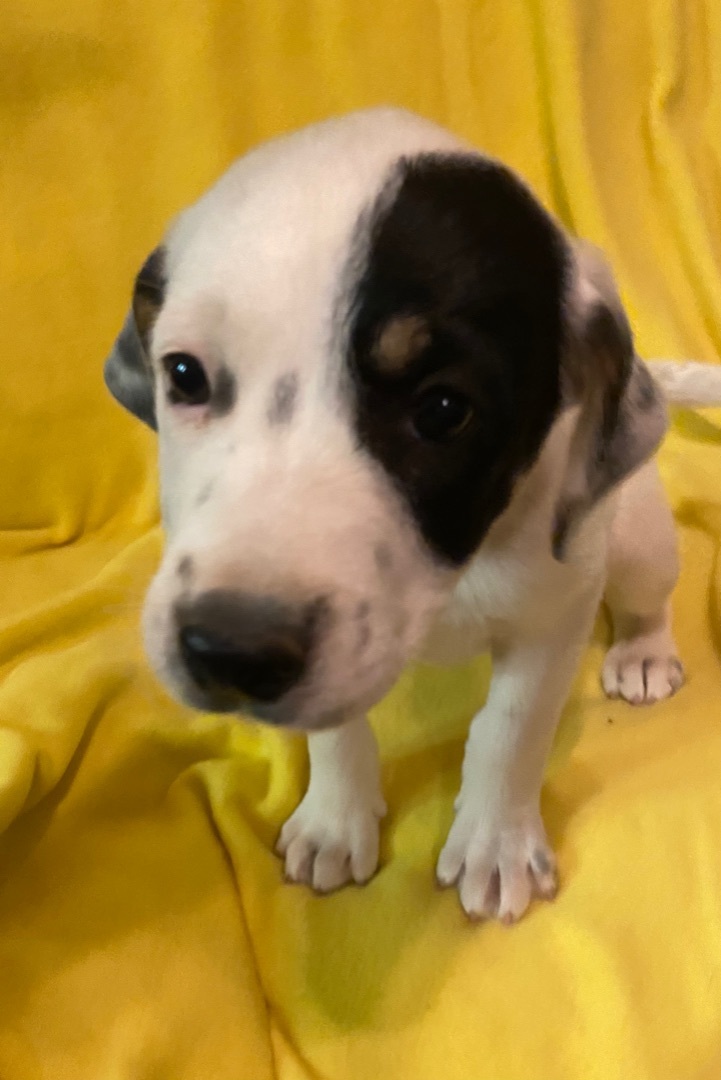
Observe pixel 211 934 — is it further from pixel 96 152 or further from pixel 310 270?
pixel 96 152

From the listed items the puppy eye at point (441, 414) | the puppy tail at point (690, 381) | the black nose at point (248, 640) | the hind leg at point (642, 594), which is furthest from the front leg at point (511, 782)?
the puppy tail at point (690, 381)

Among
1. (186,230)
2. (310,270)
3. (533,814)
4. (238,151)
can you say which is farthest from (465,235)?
(238,151)

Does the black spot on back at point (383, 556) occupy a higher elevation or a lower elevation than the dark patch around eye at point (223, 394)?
lower

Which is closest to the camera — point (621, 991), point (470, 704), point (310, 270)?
point (310, 270)

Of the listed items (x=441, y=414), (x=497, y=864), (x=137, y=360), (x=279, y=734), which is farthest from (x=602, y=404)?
(x=279, y=734)

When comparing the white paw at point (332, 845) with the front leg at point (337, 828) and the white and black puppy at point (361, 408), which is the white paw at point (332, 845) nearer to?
the front leg at point (337, 828)

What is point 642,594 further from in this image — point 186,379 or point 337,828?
point 186,379

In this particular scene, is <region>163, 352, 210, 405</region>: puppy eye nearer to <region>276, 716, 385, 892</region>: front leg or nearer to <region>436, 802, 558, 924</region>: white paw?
<region>276, 716, 385, 892</region>: front leg
